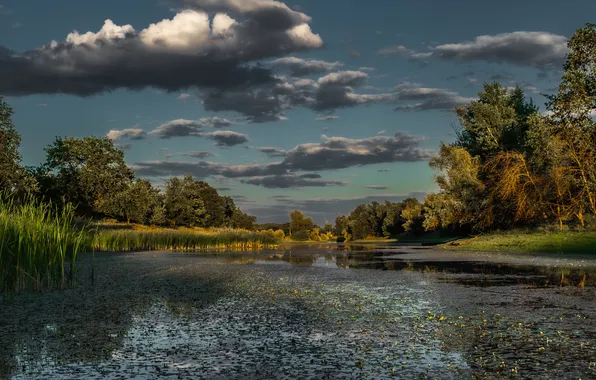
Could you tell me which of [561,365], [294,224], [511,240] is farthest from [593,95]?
[294,224]

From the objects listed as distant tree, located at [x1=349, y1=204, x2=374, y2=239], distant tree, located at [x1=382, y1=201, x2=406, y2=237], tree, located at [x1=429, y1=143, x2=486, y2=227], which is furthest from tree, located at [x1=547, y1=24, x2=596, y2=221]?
distant tree, located at [x1=349, y1=204, x2=374, y2=239]

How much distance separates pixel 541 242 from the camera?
33.1 metres

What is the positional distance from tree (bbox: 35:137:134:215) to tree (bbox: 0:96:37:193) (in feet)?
55.3

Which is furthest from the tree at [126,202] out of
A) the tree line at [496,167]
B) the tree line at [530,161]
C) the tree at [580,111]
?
the tree at [580,111]

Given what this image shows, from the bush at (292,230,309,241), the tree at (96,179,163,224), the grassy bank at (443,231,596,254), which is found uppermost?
the tree at (96,179,163,224)

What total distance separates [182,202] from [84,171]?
35.0 metres

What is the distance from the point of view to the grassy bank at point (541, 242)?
30622 millimetres

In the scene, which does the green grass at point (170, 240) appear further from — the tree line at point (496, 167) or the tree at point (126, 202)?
the tree at point (126, 202)

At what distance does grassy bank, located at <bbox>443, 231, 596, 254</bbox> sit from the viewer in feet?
100

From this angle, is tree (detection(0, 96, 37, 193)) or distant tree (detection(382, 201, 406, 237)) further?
distant tree (detection(382, 201, 406, 237))

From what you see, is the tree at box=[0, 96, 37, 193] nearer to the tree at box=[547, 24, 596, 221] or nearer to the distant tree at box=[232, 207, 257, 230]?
the tree at box=[547, 24, 596, 221]

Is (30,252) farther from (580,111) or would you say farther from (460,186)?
(460,186)

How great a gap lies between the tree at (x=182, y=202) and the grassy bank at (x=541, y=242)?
63.1 metres

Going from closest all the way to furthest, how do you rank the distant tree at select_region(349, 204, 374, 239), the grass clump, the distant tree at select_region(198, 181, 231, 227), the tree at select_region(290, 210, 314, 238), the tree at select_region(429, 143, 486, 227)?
the grass clump, the tree at select_region(429, 143, 486, 227), the distant tree at select_region(198, 181, 231, 227), the distant tree at select_region(349, 204, 374, 239), the tree at select_region(290, 210, 314, 238)
